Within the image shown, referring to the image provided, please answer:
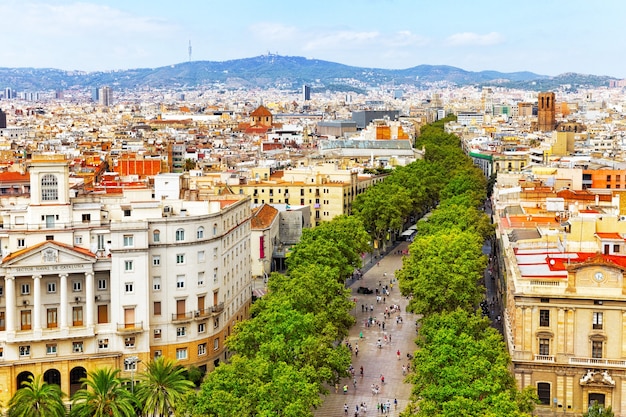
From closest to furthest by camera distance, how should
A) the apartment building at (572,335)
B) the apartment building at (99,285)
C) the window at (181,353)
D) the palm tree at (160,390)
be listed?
the palm tree at (160,390)
the apartment building at (572,335)
the apartment building at (99,285)
the window at (181,353)

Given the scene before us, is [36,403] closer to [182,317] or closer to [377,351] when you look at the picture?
[182,317]

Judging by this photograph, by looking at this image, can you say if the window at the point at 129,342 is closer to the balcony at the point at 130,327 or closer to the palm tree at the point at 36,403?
the balcony at the point at 130,327

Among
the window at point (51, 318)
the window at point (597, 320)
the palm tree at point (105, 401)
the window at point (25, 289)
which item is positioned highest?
the window at point (25, 289)

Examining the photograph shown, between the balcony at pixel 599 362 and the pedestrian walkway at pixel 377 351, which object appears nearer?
the balcony at pixel 599 362

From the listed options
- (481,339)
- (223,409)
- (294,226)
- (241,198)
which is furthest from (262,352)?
(294,226)

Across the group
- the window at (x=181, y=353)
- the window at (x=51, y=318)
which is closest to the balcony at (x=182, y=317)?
the window at (x=181, y=353)

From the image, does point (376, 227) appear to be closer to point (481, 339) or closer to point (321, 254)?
point (321, 254)

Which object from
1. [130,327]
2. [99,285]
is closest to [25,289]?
[99,285]

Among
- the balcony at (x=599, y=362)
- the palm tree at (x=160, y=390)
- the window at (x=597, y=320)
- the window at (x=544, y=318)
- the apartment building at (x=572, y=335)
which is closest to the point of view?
the palm tree at (x=160, y=390)
